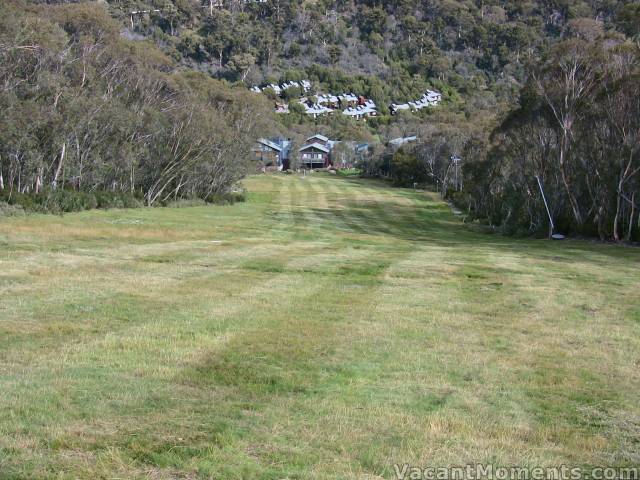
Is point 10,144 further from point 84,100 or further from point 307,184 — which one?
point 307,184

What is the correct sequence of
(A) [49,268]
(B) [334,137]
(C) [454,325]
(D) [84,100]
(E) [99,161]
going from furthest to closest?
(B) [334,137]
(E) [99,161]
(D) [84,100]
(A) [49,268]
(C) [454,325]

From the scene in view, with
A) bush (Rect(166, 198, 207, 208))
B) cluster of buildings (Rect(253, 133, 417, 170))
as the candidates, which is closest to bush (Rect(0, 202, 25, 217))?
bush (Rect(166, 198, 207, 208))

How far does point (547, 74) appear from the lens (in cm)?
4209

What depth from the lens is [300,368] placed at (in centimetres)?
939

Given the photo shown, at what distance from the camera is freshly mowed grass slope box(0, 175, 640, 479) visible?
20.5 feet

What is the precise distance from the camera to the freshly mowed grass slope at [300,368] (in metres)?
6.24

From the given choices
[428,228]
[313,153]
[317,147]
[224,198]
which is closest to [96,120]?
[428,228]

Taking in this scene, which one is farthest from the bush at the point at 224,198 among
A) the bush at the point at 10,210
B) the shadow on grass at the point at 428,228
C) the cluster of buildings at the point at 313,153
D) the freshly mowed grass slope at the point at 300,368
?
the cluster of buildings at the point at 313,153

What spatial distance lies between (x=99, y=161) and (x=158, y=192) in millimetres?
11770

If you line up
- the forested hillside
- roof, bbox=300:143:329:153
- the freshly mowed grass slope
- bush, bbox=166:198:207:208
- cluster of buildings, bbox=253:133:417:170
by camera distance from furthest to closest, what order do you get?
roof, bbox=300:143:329:153
cluster of buildings, bbox=253:133:417:170
bush, bbox=166:198:207:208
the forested hillside
the freshly mowed grass slope

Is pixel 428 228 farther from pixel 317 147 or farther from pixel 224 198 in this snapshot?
pixel 317 147

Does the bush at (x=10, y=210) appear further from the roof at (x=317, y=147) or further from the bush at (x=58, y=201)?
the roof at (x=317, y=147)

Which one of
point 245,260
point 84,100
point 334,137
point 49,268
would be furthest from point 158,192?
point 334,137

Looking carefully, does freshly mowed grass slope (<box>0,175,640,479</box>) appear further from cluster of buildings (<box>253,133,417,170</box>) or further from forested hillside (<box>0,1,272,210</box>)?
cluster of buildings (<box>253,133,417,170</box>)
